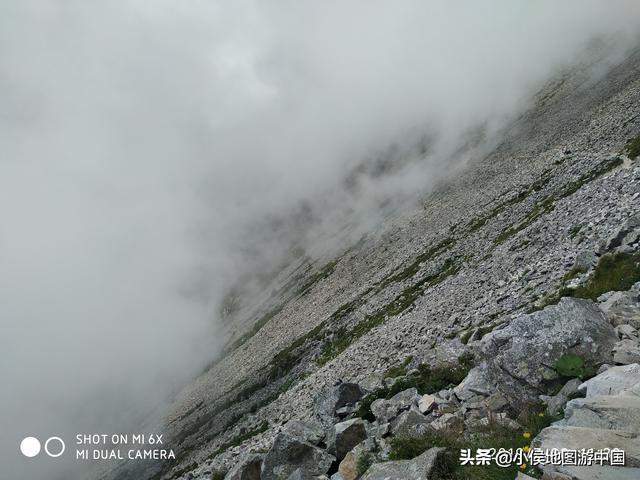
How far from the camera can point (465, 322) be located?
2616 centimetres

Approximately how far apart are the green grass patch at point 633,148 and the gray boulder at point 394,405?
31.6m

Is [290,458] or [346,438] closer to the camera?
[346,438]

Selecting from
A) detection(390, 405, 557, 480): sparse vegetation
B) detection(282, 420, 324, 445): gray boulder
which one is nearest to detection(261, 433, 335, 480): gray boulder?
detection(282, 420, 324, 445): gray boulder

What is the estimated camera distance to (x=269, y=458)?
14.1m

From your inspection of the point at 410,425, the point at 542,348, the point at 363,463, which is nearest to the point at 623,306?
the point at 542,348

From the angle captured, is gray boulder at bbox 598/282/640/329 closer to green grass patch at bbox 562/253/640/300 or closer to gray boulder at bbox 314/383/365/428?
green grass patch at bbox 562/253/640/300

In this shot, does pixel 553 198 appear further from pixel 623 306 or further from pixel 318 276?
pixel 318 276

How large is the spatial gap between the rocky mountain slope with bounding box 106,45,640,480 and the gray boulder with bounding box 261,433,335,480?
0.05 m

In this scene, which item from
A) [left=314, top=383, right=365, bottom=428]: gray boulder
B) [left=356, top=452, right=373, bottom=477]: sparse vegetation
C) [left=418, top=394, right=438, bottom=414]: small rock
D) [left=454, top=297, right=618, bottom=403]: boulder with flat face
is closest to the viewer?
[left=356, top=452, right=373, bottom=477]: sparse vegetation

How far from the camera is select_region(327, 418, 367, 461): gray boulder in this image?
44.0ft

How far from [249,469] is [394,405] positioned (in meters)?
5.94

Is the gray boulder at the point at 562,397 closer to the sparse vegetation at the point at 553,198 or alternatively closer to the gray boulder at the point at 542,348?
the gray boulder at the point at 542,348

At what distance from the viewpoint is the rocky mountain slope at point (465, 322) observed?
12.2 meters

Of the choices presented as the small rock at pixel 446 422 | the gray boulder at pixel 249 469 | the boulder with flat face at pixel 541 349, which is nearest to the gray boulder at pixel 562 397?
the boulder with flat face at pixel 541 349
